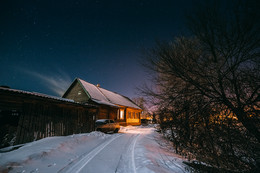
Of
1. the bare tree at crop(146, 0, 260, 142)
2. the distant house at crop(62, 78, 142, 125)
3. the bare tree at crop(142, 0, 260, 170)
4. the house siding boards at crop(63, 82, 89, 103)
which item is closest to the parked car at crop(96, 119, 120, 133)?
the distant house at crop(62, 78, 142, 125)

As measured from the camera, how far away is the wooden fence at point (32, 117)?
5996mm

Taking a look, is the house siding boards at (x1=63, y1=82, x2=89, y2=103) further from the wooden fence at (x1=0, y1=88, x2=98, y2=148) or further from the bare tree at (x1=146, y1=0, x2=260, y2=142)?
the bare tree at (x1=146, y1=0, x2=260, y2=142)

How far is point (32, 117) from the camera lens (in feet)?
22.8

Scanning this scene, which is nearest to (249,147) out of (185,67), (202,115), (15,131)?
(202,115)

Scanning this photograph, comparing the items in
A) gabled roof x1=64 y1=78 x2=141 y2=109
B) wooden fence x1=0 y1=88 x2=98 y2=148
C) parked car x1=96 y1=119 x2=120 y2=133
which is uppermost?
gabled roof x1=64 y1=78 x2=141 y2=109

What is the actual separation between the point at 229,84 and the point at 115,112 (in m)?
17.6

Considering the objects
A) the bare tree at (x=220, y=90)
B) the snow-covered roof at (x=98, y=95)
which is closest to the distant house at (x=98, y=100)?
the snow-covered roof at (x=98, y=95)

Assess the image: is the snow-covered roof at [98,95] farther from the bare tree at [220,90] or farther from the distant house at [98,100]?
the bare tree at [220,90]

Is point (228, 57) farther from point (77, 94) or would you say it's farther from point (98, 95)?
point (77, 94)

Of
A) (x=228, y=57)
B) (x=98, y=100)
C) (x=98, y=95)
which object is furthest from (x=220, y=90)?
(x=98, y=95)

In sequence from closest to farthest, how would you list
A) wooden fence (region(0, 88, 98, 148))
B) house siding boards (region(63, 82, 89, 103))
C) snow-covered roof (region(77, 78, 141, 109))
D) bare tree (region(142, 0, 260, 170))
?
1. bare tree (region(142, 0, 260, 170))
2. wooden fence (region(0, 88, 98, 148))
3. snow-covered roof (region(77, 78, 141, 109))
4. house siding boards (region(63, 82, 89, 103))

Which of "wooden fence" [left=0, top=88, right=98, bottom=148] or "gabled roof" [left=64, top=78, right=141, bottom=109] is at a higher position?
"gabled roof" [left=64, top=78, right=141, bottom=109]

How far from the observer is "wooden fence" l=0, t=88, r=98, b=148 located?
5996 mm

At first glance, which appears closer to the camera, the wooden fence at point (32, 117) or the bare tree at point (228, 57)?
the bare tree at point (228, 57)
